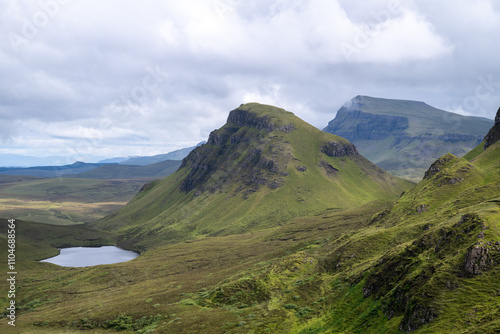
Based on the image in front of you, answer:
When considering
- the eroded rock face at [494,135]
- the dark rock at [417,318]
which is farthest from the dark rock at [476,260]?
the eroded rock face at [494,135]

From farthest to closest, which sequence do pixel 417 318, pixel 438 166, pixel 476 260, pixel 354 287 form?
pixel 438 166, pixel 354 287, pixel 476 260, pixel 417 318

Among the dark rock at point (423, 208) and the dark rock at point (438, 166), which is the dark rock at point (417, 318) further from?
the dark rock at point (438, 166)

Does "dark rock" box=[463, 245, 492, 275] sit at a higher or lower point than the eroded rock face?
lower

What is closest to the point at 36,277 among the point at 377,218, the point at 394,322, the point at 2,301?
the point at 2,301

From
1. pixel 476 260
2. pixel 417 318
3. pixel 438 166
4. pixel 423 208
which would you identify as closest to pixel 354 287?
pixel 417 318

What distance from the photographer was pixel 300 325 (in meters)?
79.1

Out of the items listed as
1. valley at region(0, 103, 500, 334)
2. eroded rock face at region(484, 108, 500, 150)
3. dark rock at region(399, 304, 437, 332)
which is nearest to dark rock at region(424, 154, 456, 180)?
valley at region(0, 103, 500, 334)

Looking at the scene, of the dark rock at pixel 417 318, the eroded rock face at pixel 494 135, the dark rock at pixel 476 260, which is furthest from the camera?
the eroded rock face at pixel 494 135

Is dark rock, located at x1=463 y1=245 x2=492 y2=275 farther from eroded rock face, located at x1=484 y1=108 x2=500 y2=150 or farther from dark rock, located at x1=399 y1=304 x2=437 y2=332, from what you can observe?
eroded rock face, located at x1=484 y1=108 x2=500 y2=150

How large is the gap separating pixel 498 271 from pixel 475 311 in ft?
33.0

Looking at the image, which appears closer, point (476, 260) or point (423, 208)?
point (476, 260)

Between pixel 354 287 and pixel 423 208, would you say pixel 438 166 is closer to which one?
pixel 423 208

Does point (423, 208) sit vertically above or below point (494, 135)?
below

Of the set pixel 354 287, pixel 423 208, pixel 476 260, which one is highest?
pixel 423 208
